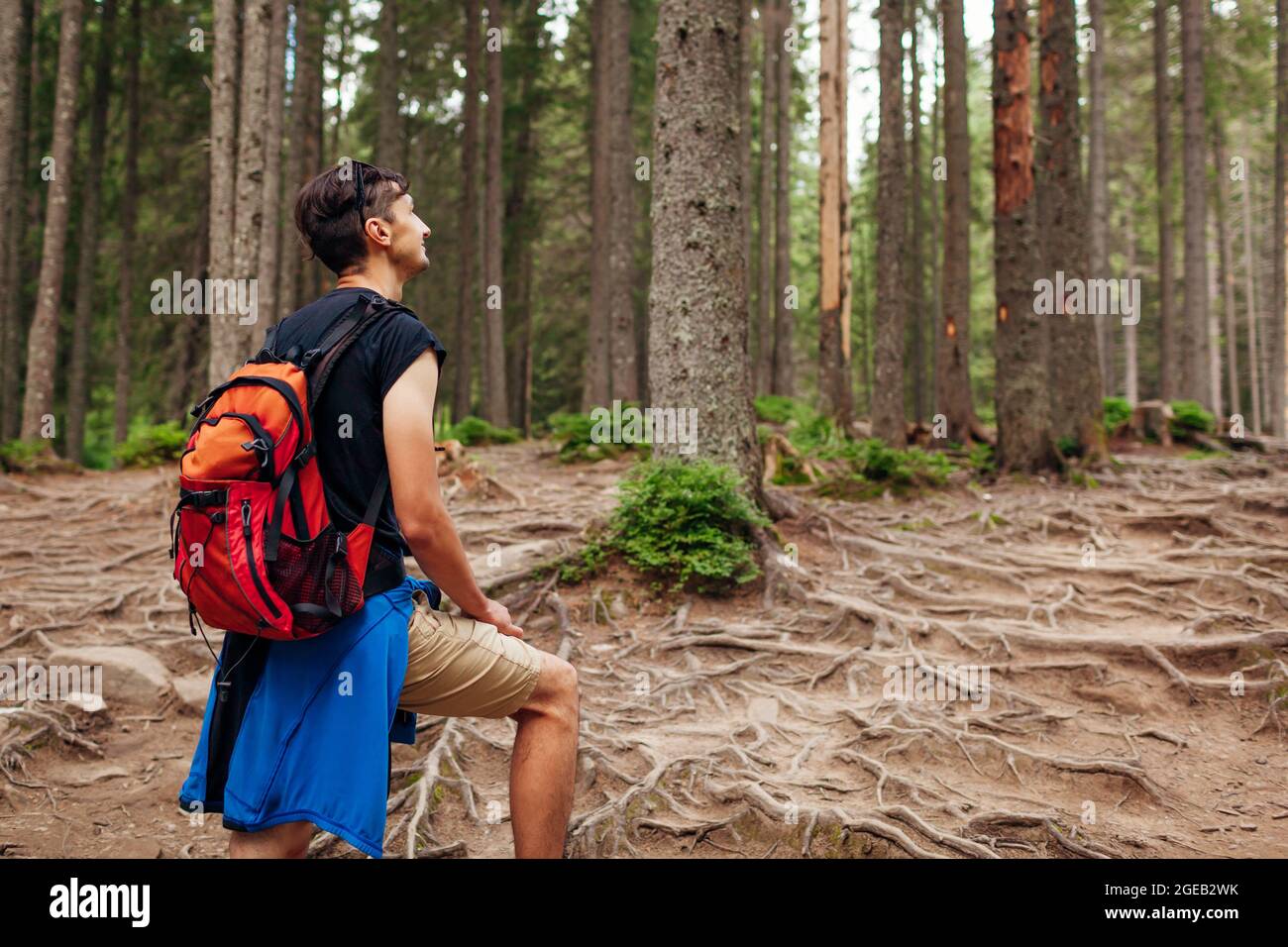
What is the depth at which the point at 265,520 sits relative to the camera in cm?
250

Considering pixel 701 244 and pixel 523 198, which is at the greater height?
pixel 523 198

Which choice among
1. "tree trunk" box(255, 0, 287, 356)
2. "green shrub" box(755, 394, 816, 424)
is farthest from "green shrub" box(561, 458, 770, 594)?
"green shrub" box(755, 394, 816, 424)

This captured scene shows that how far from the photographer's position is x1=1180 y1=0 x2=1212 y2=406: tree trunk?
66.5 ft

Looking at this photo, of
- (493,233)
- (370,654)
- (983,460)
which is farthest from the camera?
(493,233)

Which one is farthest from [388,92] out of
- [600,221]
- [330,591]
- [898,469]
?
[330,591]

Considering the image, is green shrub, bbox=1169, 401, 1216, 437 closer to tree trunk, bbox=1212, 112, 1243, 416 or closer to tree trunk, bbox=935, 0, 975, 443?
tree trunk, bbox=935, 0, 975, 443

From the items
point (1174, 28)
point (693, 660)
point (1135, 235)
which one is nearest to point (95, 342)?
point (693, 660)

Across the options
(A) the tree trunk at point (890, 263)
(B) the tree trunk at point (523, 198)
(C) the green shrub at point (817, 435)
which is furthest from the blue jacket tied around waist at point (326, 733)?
(B) the tree trunk at point (523, 198)

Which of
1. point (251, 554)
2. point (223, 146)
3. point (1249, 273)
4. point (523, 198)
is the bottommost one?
point (251, 554)

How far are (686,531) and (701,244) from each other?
2343 millimetres

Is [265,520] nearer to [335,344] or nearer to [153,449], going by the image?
[335,344]

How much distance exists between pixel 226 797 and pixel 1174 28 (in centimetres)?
3011

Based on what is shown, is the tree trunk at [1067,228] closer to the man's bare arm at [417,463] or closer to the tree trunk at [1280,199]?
the man's bare arm at [417,463]

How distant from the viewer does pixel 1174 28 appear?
2508 cm
